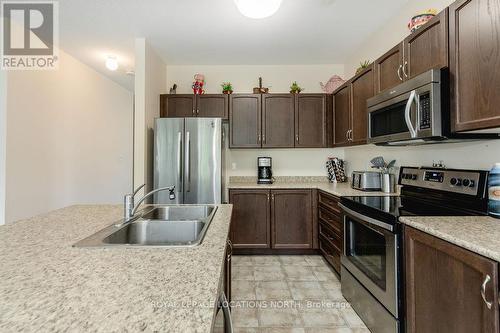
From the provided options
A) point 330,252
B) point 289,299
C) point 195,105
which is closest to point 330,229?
point 330,252

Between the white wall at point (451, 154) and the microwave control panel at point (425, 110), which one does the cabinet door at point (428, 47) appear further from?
the white wall at point (451, 154)

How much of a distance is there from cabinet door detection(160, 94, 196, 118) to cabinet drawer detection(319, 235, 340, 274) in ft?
7.37

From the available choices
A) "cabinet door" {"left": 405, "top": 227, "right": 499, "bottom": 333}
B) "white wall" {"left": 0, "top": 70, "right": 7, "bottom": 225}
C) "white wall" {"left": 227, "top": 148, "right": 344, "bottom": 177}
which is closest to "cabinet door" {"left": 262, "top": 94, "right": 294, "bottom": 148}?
"white wall" {"left": 227, "top": 148, "right": 344, "bottom": 177}

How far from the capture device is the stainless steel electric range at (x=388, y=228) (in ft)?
4.85

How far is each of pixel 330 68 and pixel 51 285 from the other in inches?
155

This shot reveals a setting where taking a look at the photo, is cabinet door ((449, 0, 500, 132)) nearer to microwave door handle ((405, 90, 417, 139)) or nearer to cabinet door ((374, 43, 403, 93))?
microwave door handle ((405, 90, 417, 139))

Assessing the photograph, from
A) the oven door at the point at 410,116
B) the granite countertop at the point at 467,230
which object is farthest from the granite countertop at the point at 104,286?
the oven door at the point at 410,116

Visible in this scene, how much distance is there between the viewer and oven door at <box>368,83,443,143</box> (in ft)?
4.91

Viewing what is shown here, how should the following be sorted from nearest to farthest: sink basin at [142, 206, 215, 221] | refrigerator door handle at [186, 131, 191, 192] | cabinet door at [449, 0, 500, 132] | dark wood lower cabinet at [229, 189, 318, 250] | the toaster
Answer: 1. cabinet door at [449, 0, 500, 132]
2. sink basin at [142, 206, 215, 221]
3. the toaster
4. refrigerator door handle at [186, 131, 191, 192]
5. dark wood lower cabinet at [229, 189, 318, 250]

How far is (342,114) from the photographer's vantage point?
3.04m

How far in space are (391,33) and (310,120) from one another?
1271 millimetres

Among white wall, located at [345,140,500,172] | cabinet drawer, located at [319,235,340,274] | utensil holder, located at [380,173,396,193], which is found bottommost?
cabinet drawer, located at [319,235,340,274]

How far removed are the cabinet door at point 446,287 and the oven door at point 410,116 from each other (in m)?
0.63
